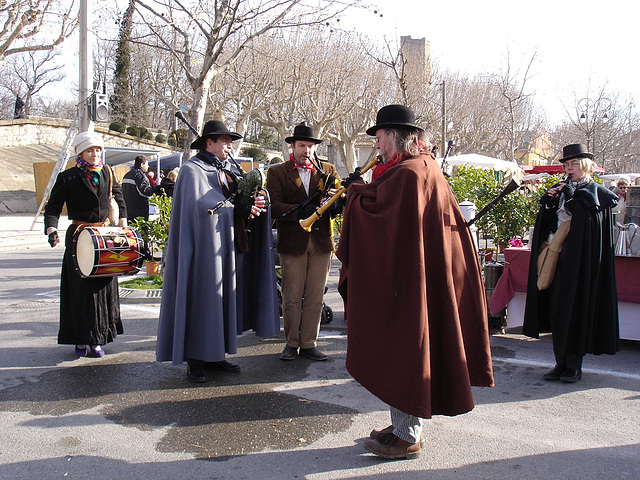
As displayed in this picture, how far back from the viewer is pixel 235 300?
16.0 ft

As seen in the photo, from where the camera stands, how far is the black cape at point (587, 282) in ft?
15.9

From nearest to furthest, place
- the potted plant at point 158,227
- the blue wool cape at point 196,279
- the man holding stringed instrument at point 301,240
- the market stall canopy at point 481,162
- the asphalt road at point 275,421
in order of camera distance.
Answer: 1. the asphalt road at point 275,421
2. the blue wool cape at point 196,279
3. the man holding stringed instrument at point 301,240
4. the potted plant at point 158,227
5. the market stall canopy at point 481,162

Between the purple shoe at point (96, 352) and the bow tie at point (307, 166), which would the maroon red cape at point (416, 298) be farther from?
the purple shoe at point (96, 352)

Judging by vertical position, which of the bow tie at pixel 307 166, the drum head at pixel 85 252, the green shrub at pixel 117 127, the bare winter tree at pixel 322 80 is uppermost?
the bare winter tree at pixel 322 80

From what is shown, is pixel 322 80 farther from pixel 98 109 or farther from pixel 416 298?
pixel 416 298

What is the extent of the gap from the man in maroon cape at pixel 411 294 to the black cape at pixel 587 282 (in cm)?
176

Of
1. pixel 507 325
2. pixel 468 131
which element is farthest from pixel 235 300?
pixel 468 131

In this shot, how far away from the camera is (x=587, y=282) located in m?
4.85

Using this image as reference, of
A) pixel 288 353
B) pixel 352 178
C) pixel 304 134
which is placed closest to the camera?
pixel 352 178

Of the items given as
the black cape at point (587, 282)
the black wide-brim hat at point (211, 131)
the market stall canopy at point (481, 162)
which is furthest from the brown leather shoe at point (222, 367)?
the market stall canopy at point (481, 162)

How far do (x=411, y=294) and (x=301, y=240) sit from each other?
88.0 inches

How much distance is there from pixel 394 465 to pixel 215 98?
106 feet

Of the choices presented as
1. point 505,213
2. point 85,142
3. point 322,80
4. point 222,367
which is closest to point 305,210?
point 222,367

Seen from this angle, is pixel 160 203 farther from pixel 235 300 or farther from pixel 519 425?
pixel 519 425
